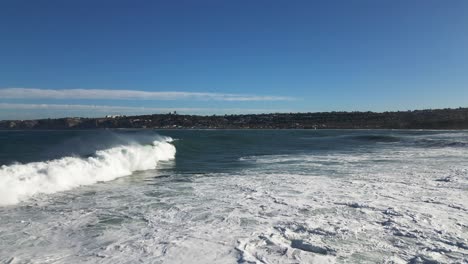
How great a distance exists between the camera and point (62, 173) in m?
13.2

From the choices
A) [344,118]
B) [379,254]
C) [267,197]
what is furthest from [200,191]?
[344,118]

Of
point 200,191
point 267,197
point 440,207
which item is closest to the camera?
point 440,207

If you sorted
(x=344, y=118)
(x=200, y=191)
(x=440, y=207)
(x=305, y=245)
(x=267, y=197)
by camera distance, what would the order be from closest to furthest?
(x=305, y=245)
(x=440, y=207)
(x=267, y=197)
(x=200, y=191)
(x=344, y=118)

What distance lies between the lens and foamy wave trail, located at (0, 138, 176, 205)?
11023 millimetres

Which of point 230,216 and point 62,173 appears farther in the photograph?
point 62,173

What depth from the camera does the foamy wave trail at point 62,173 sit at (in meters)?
A: 11.0

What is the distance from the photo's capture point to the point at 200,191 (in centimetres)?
1194

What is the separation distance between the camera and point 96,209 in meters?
9.52

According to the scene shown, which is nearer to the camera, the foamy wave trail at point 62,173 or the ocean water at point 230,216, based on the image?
the ocean water at point 230,216

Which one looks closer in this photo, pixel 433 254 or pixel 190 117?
pixel 433 254

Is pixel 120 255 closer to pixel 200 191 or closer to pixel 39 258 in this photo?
pixel 39 258

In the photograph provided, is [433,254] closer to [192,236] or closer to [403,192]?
[192,236]

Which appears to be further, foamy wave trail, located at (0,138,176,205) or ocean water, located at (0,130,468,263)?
foamy wave trail, located at (0,138,176,205)

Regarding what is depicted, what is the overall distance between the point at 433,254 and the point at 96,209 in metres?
6.93
